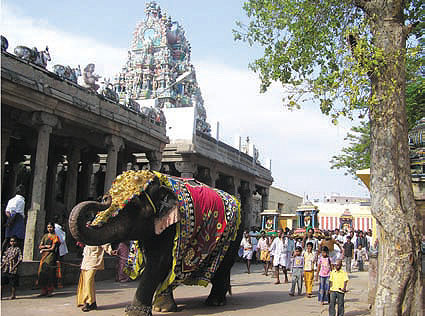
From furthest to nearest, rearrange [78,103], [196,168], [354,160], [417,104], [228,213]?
[354,160]
[196,168]
[417,104]
[78,103]
[228,213]

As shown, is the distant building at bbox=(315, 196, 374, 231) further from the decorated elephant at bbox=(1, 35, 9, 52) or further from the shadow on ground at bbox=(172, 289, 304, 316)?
the decorated elephant at bbox=(1, 35, 9, 52)

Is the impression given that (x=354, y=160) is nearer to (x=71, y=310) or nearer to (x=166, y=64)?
(x=71, y=310)

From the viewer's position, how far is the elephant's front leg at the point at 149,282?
270 inches

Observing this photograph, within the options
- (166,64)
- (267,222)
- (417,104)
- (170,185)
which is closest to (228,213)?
(170,185)

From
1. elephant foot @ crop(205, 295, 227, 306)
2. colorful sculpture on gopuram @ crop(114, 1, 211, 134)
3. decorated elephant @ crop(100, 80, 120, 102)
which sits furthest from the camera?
colorful sculpture on gopuram @ crop(114, 1, 211, 134)

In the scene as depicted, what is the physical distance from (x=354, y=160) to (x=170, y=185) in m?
17.7

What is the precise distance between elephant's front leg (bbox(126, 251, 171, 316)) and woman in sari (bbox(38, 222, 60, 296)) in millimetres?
2845

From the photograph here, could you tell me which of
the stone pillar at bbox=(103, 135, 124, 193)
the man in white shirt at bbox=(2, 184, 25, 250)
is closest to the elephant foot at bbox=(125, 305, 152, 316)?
the man in white shirt at bbox=(2, 184, 25, 250)

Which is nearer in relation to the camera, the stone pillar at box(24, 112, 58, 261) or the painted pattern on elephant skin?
the painted pattern on elephant skin

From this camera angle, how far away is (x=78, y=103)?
1164 cm

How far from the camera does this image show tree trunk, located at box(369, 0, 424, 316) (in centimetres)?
620

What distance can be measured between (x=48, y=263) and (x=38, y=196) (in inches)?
80.8

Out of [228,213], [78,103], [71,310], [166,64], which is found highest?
[166,64]

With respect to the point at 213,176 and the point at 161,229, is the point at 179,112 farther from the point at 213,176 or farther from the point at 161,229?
the point at 161,229
